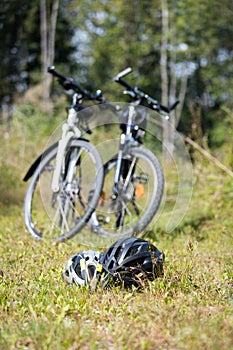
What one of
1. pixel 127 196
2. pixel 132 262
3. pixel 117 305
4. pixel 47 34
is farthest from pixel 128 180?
pixel 47 34

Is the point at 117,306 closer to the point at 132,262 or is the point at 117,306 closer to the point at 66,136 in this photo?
the point at 132,262

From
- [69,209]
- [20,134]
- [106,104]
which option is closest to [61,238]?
[69,209]

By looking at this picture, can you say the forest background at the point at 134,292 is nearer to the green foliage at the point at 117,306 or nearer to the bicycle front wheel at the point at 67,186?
the green foliage at the point at 117,306

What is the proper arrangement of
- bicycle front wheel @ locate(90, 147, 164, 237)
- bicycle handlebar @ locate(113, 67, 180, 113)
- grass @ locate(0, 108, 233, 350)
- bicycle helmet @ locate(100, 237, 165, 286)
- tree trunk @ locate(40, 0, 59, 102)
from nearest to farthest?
1. grass @ locate(0, 108, 233, 350)
2. bicycle helmet @ locate(100, 237, 165, 286)
3. bicycle front wheel @ locate(90, 147, 164, 237)
4. bicycle handlebar @ locate(113, 67, 180, 113)
5. tree trunk @ locate(40, 0, 59, 102)

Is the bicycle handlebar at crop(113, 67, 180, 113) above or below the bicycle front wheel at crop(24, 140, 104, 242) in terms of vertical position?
above

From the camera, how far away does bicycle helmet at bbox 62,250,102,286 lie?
98.0 inches

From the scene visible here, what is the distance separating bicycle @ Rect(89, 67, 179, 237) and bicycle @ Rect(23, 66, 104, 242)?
19cm

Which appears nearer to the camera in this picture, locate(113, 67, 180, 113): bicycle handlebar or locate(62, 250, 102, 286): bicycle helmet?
locate(62, 250, 102, 286): bicycle helmet

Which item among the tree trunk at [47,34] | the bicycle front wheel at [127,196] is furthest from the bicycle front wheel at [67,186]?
the tree trunk at [47,34]

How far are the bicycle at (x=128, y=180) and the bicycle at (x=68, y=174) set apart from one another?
7.6 inches

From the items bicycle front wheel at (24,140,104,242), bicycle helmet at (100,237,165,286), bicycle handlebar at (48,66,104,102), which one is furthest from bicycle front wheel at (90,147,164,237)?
bicycle helmet at (100,237,165,286)

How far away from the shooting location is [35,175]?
429 cm

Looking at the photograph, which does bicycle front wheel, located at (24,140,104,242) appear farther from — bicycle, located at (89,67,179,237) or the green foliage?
the green foliage

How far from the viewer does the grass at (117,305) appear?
1807 millimetres
